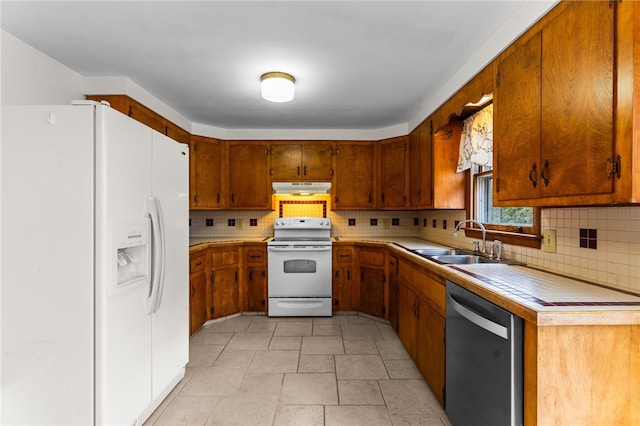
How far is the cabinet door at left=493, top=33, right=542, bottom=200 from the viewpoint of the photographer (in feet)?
5.01

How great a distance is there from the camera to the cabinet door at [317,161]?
12.9 feet

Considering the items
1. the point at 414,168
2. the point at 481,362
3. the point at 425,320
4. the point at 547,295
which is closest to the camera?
the point at 547,295

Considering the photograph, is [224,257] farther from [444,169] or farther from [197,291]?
[444,169]

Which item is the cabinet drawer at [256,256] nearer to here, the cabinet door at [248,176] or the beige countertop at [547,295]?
the cabinet door at [248,176]

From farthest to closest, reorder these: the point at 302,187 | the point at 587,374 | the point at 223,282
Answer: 1. the point at 302,187
2. the point at 223,282
3. the point at 587,374

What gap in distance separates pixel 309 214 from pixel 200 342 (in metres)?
2.02

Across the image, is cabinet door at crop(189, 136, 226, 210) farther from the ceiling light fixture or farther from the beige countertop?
the beige countertop

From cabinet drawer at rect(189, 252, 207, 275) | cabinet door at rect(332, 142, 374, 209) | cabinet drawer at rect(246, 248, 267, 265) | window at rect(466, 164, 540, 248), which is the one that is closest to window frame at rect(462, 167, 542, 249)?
window at rect(466, 164, 540, 248)

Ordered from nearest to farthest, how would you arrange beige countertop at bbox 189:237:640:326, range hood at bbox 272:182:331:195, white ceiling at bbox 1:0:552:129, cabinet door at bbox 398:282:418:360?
beige countertop at bbox 189:237:640:326 → white ceiling at bbox 1:0:552:129 → cabinet door at bbox 398:282:418:360 → range hood at bbox 272:182:331:195

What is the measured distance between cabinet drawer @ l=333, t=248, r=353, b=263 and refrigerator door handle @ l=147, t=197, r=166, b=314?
2179 mm

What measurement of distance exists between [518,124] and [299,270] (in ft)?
8.72

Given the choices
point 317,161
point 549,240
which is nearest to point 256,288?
point 317,161

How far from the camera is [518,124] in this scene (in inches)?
65.0

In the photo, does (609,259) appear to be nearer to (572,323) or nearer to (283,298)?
(572,323)
